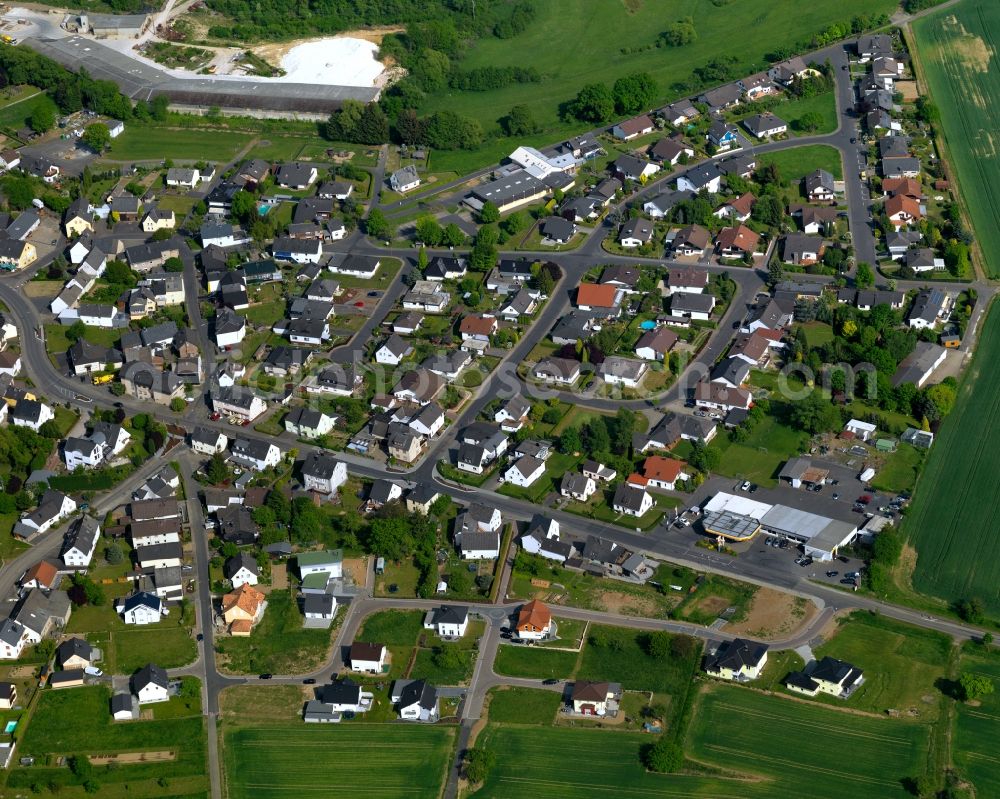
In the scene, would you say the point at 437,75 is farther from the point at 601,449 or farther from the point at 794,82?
the point at 601,449

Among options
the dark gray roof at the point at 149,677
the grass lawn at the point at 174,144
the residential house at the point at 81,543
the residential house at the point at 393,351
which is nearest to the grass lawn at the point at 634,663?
the dark gray roof at the point at 149,677

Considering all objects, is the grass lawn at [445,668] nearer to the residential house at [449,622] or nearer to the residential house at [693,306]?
the residential house at [449,622]

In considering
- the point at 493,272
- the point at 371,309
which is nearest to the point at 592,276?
the point at 493,272

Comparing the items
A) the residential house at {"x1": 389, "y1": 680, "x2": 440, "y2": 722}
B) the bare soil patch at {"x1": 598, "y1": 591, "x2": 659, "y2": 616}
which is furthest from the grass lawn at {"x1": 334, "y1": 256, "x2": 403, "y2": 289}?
the residential house at {"x1": 389, "y1": 680, "x2": 440, "y2": 722}

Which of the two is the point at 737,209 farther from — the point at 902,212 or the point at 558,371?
the point at 558,371

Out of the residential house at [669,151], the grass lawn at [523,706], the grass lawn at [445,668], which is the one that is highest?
the residential house at [669,151]

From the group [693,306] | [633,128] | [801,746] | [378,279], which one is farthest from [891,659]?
[633,128]

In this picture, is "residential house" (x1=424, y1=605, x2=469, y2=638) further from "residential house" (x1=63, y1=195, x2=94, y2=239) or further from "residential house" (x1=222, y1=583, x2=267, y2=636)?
"residential house" (x1=63, y1=195, x2=94, y2=239)
